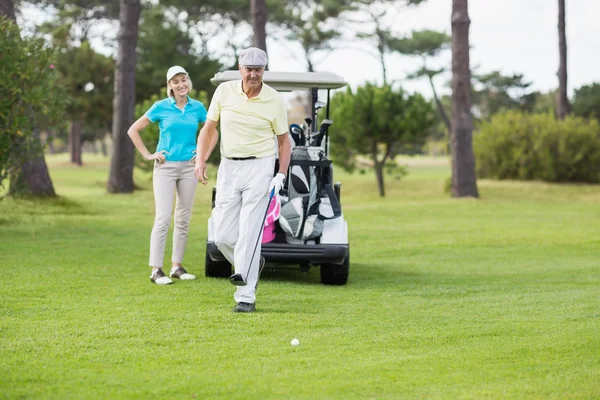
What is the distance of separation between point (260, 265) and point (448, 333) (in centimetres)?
186

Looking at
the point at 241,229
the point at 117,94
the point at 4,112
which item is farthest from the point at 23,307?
the point at 117,94

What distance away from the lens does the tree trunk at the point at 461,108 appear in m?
23.9

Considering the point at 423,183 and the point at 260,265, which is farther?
the point at 423,183

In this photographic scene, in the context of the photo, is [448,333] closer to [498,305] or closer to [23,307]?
[498,305]

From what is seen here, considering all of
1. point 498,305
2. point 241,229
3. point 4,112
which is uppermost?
point 4,112

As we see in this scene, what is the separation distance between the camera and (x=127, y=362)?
5320mm

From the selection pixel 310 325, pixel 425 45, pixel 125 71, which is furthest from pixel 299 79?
pixel 425 45

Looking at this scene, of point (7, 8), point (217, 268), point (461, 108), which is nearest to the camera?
point (217, 268)

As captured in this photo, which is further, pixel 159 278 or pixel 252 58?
pixel 159 278

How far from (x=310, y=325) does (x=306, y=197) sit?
2473 mm

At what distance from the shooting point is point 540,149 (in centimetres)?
3012

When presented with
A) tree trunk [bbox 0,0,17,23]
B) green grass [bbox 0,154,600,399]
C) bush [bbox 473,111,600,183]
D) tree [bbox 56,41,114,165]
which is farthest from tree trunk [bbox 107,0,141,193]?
tree [bbox 56,41,114,165]

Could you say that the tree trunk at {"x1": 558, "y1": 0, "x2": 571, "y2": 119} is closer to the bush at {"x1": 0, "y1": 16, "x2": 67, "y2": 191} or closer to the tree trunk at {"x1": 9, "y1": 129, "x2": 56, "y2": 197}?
the tree trunk at {"x1": 9, "y1": 129, "x2": 56, "y2": 197}

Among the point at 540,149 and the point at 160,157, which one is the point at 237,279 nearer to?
the point at 160,157
